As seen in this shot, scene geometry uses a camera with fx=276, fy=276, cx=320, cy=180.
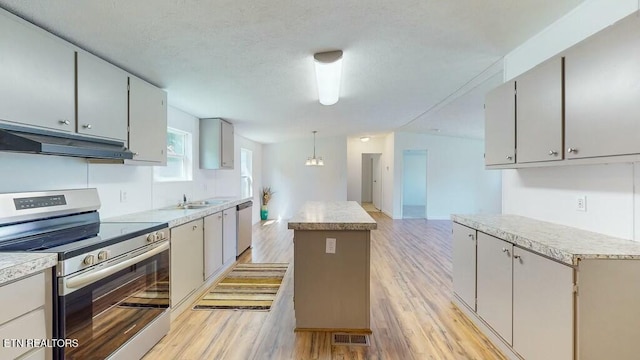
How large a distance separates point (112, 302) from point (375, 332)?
196 centimetres

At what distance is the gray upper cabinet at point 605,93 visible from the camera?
1374 millimetres

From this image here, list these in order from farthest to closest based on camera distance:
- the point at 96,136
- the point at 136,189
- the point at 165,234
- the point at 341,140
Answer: the point at 341,140, the point at 136,189, the point at 165,234, the point at 96,136

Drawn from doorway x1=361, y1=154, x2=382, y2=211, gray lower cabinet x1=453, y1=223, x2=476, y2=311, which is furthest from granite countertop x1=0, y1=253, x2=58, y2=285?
doorway x1=361, y1=154, x2=382, y2=211

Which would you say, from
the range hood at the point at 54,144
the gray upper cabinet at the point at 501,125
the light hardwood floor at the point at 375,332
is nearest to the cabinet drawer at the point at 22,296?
the range hood at the point at 54,144

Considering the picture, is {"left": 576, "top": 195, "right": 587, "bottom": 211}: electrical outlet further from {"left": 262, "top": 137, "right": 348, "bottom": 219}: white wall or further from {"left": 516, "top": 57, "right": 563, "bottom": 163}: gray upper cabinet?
{"left": 262, "top": 137, "right": 348, "bottom": 219}: white wall

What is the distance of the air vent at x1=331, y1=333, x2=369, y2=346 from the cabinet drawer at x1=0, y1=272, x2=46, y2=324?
1857mm

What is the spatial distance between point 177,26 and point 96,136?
3.43 ft

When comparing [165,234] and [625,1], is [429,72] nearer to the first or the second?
[625,1]

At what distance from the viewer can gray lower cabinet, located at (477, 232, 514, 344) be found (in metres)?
→ 1.95

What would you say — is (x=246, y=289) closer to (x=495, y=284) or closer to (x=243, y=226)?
(x=243, y=226)

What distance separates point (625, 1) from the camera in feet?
5.42

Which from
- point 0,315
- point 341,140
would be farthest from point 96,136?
point 341,140

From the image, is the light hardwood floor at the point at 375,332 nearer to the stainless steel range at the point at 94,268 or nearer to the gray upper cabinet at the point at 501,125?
the stainless steel range at the point at 94,268

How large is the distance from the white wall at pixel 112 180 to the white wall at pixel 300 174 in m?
3.53
